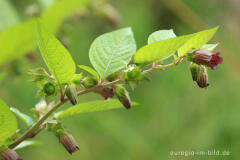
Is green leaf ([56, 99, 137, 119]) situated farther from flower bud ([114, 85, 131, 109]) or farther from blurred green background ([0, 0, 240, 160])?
blurred green background ([0, 0, 240, 160])

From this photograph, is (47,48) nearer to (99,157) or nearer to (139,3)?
(99,157)

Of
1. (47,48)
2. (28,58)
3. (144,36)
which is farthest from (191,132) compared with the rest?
(47,48)

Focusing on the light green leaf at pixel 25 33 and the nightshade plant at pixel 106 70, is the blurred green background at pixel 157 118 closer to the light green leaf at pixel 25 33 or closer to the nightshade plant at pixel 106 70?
the light green leaf at pixel 25 33

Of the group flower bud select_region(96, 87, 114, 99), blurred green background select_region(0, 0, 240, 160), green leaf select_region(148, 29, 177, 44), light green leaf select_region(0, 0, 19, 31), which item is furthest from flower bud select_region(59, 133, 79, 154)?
blurred green background select_region(0, 0, 240, 160)

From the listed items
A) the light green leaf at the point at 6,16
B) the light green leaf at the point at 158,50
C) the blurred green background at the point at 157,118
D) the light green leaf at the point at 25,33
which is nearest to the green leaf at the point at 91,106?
the light green leaf at the point at 158,50

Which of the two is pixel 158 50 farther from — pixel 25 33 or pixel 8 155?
pixel 25 33

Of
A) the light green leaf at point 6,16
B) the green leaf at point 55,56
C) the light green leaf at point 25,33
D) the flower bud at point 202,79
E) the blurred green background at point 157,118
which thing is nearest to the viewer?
the green leaf at point 55,56

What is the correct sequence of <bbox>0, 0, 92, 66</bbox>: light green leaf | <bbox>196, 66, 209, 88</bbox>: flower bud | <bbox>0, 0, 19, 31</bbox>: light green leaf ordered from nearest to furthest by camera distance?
<bbox>196, 66, 209, 88</bbox>: flower bud
<bbox>0, 0, 92, 66</bbox>: light green leaf
<bbox>0, 0, 19, 31</bbox>: light green leaf
